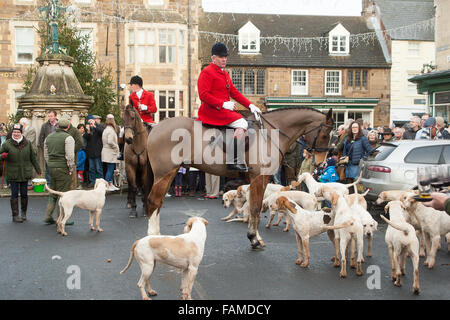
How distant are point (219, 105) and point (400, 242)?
3251 mm

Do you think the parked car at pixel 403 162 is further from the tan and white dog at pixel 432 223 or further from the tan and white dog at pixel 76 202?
the tan and white dog at pixel 76 202

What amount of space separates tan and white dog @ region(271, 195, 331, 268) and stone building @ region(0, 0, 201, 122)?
2354 centimetres

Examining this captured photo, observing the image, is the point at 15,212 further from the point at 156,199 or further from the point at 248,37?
the point at 248,37

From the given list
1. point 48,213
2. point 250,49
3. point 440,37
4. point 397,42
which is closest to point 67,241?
point 48,213

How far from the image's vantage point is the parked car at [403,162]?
9.41 meters

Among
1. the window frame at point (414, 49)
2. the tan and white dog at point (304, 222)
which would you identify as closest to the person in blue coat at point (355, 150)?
the tan and white dog at point (304, 222)

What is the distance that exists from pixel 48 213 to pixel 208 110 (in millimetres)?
4276

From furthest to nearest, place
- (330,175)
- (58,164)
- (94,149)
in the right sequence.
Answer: (94,149), (330,175), (58,164)

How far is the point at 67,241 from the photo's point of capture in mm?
7754

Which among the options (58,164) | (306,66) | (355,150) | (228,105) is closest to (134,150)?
(58,164)

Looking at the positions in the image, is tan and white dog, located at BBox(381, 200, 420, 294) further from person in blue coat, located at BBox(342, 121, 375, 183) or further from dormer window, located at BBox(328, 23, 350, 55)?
dormer window, located at BBox(328, 23, 350, 55)

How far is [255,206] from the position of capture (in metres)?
7.20

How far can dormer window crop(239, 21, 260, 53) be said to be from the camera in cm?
3412
